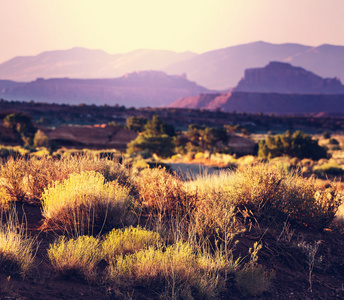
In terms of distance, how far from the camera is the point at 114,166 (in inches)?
358

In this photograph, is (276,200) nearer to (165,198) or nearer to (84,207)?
(165,198)

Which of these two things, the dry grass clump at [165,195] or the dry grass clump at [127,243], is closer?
the dry grass clump at [127,243]

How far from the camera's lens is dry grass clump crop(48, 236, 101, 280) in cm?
456

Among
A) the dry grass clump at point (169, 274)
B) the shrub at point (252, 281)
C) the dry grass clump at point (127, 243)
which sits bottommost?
the shrub at point (252, 281)

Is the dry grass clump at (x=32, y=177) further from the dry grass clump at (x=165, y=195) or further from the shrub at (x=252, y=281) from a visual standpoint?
the shrub at (x=252, y=281)

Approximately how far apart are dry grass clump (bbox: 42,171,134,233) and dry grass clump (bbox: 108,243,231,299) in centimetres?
141

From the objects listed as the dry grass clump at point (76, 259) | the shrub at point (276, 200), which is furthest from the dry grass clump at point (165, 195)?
the dry grass clump at point (76, 259)

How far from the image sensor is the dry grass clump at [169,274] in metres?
4.39

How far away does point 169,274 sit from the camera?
15.0ft

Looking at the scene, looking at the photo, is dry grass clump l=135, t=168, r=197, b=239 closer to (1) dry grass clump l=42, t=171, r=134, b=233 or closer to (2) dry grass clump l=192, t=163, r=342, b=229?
(2) dry grass clump l=192, t=163, r=342, b=229

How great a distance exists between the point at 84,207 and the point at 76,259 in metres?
1.66

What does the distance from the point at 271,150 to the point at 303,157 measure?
8.94 feet

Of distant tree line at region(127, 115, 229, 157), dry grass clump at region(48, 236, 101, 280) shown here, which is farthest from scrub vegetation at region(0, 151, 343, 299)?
distant tree line at region(127, 115, 229, 157)

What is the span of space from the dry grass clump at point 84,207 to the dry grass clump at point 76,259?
1.01m
